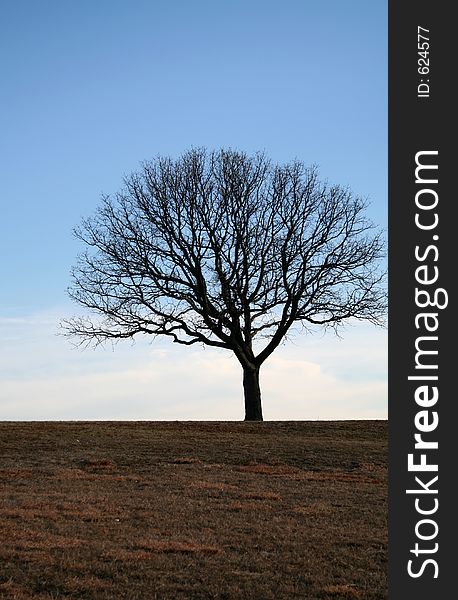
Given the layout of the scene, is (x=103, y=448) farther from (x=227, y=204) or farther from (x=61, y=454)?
(x=227, y=204)

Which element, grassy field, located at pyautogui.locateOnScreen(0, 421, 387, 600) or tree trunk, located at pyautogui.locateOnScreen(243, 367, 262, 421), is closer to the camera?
grassy field, located at pyautogui.locateOnScreen(0, 421, 387, 600)

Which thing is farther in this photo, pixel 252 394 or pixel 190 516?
pixel 252 394

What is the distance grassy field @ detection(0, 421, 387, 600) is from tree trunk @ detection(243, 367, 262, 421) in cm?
771

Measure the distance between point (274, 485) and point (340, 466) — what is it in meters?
4.96

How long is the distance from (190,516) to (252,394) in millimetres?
22145

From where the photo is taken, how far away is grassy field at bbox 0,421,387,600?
11094 millimetres

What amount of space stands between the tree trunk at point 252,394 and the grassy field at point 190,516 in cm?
771

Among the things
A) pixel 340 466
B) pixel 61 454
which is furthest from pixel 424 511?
pixel 61 454

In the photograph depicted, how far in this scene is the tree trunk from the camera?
37.7 meters

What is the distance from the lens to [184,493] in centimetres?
1869

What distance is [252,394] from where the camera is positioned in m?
37.9

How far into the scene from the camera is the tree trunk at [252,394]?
37.7 metres

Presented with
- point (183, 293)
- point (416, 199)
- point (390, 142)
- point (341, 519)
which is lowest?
point (341, 519)

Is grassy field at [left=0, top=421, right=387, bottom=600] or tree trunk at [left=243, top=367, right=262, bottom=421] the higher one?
tree trunk at [left=243, top=367, right=262, bottom=421]
